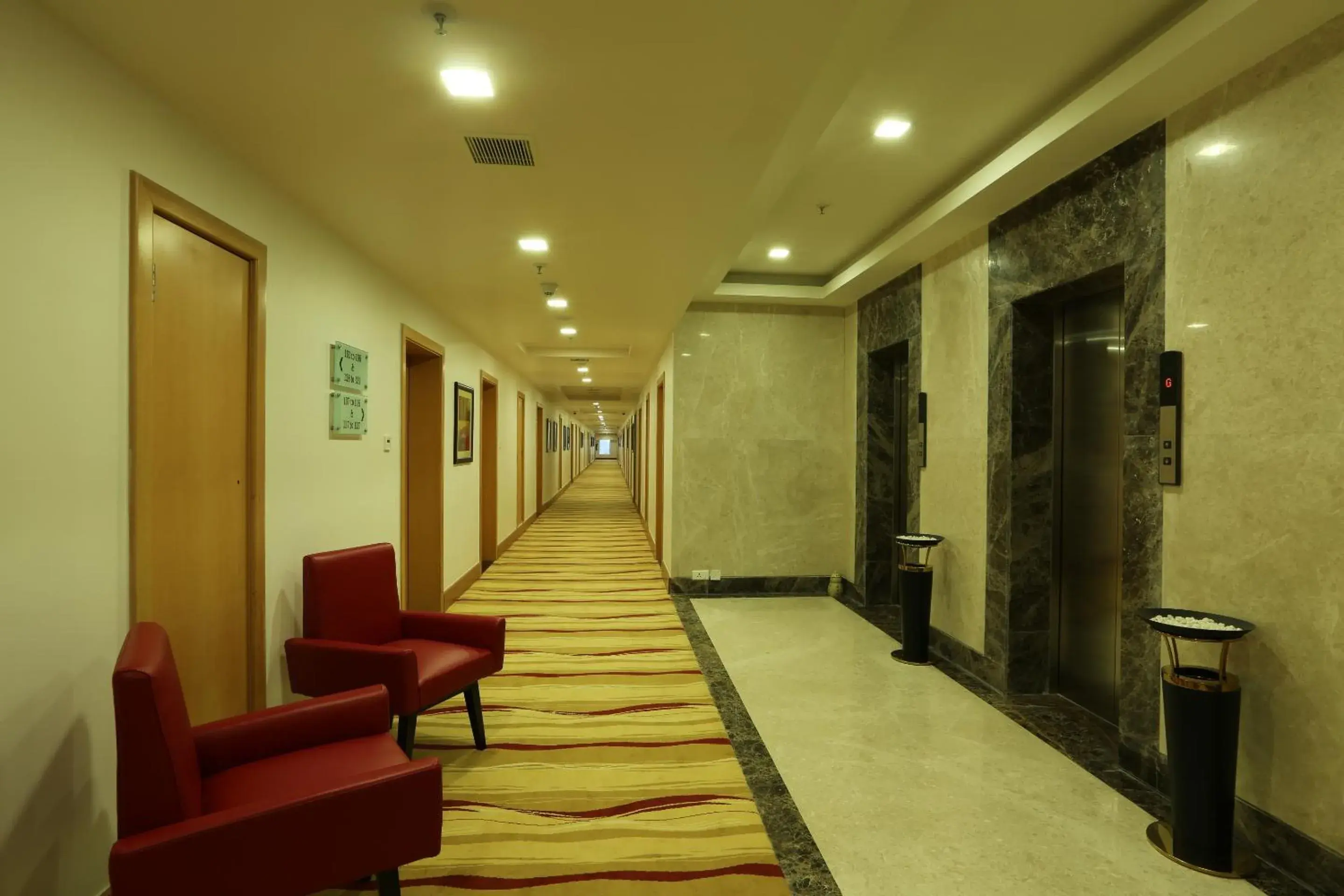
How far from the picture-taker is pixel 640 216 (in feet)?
11.5

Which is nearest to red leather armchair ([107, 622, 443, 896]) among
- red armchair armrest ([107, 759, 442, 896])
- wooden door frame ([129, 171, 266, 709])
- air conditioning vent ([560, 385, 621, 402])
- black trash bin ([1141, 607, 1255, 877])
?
red armchair armrest ([107, 759, 442, 896])

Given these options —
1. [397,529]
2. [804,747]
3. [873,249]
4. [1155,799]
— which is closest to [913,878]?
[804,747]

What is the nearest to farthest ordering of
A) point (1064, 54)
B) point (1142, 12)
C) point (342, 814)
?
point (342, 814)
point (1142, 12)
point (1064, 54)

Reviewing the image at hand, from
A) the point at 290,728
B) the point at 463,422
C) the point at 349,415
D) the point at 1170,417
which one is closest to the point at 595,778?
the point at 290,728

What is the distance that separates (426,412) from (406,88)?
3.82 m

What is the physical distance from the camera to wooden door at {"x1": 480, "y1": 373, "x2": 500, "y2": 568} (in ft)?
26.8

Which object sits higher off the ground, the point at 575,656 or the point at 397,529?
the point at 397,529

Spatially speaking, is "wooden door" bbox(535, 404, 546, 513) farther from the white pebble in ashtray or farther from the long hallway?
the white pebble in ashtray

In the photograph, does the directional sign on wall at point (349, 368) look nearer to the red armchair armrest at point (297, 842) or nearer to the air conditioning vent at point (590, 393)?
the red armchair armrest at point (297, 842)

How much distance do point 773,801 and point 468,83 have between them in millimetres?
3027

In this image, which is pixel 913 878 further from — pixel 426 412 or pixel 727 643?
pixel 426 412

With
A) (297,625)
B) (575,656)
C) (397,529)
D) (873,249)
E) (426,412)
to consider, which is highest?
(873,249)

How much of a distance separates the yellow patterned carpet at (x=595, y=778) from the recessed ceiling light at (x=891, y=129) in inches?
128

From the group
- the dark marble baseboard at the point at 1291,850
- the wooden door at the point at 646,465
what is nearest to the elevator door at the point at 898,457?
the dark marble baseboard at the point at 1291,850
